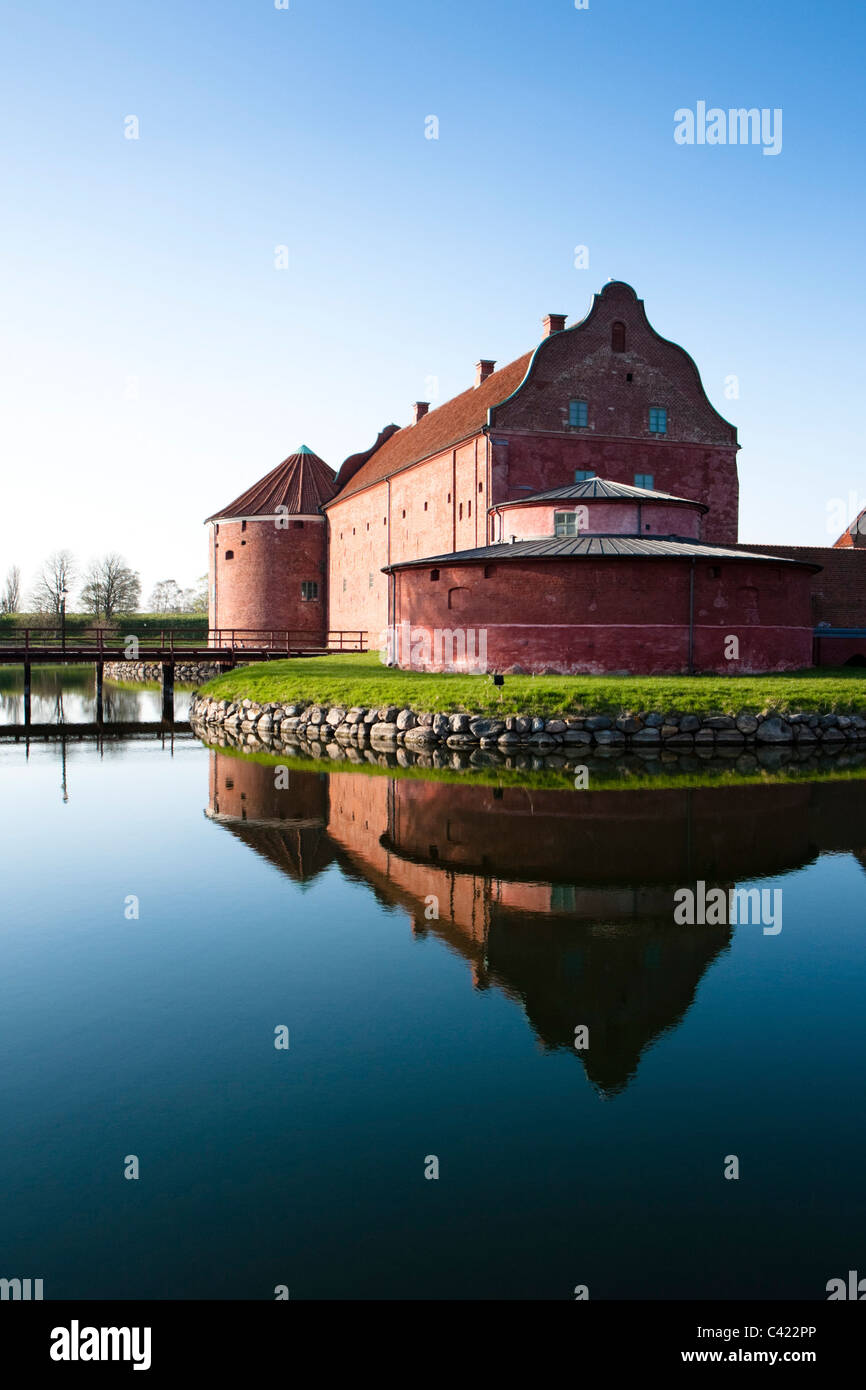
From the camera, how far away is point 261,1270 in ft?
14.7

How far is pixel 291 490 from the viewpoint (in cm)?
5453

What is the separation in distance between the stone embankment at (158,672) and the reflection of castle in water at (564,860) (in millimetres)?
37506

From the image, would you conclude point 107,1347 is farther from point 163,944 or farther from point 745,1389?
point 163,944

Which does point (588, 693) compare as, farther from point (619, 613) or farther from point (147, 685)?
point (147, 685)

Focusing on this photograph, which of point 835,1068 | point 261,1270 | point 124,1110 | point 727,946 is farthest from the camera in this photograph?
point 727,946

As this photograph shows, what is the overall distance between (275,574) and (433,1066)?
157 ft

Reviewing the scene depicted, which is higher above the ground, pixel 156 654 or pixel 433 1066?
pixel 156 654

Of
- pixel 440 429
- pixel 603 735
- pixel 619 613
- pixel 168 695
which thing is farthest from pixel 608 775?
pixel 440 429

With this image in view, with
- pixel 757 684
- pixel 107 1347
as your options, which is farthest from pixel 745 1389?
pixel 757 684

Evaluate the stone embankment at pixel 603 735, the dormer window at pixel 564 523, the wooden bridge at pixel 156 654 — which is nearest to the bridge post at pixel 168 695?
the wooden bridge at pixel 156 654

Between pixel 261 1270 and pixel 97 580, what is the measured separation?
106106 millimetres

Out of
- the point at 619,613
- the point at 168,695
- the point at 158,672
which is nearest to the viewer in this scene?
the point at 619,613

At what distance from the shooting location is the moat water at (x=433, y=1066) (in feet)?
15.1

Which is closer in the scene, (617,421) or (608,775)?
(608,775)
